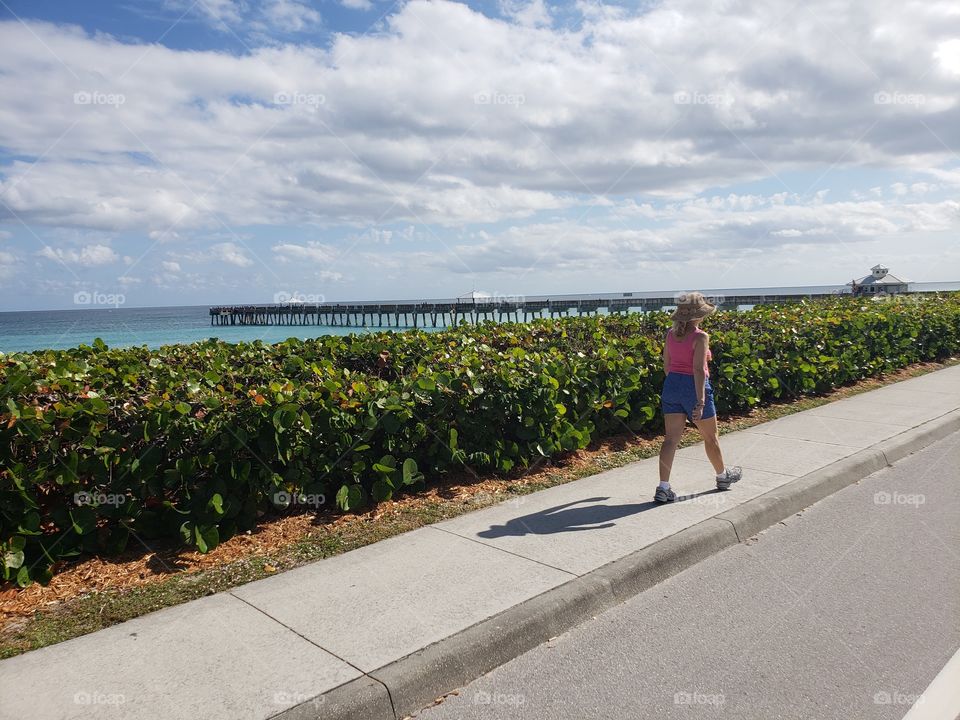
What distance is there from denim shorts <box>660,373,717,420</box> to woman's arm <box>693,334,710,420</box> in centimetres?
5

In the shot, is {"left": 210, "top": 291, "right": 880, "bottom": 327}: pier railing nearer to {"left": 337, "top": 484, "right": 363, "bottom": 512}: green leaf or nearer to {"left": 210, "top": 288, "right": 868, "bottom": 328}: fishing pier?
{"left": 210, "top": 288, "right": 868, "bottom": 328}: fishing pier

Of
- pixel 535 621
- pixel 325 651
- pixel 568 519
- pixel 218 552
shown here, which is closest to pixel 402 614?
pixel 325 651

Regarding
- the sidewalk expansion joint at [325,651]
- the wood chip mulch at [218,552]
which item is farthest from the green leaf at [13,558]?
the sidewalk expansion joint at [325,651]

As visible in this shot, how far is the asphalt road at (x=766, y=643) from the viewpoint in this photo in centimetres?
304

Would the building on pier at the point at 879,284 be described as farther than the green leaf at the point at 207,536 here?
Yes

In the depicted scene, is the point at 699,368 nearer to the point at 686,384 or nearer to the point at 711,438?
the point at 686,384

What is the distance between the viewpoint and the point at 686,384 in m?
5.50

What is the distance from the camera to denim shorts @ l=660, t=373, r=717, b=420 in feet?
17.9

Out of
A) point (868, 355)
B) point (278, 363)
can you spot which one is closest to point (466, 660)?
point (278, 363)

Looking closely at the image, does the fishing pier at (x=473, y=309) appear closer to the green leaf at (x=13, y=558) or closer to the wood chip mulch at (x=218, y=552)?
the wood chip mulch at (x=218, y=552)

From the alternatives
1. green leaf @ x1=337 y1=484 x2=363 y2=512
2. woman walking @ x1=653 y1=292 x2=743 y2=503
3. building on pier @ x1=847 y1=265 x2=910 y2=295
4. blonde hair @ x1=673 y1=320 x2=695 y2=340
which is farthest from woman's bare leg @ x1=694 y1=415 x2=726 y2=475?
building on pier @ x1=847 y1=265 x2=910 y2=295

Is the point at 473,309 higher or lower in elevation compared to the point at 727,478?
higher

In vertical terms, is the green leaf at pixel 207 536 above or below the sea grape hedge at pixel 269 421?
below

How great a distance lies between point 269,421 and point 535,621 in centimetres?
222
